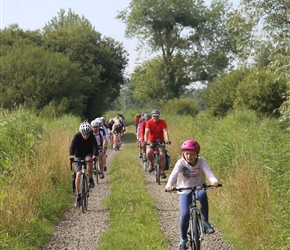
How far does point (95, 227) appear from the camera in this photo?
9258 mm

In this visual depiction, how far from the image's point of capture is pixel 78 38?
44.1 m

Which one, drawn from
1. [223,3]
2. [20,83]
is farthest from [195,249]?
[223,3]

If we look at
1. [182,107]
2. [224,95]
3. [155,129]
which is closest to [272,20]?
[155,129]

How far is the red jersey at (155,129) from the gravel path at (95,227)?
7.13ft

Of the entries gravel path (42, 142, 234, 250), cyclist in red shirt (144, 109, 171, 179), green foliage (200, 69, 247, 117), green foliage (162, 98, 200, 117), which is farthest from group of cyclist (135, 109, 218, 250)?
green foliage (162, 98, 200, 117)

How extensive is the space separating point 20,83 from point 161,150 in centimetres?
1854

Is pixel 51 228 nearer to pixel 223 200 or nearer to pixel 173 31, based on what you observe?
pixel 223 200

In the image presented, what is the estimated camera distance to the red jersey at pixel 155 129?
14438mm

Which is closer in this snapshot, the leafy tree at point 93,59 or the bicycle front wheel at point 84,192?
the bicycle front wheel at point 84,192

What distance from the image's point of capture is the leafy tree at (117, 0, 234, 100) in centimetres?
5116

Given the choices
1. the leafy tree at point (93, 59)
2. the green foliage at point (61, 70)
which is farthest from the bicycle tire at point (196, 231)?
the leafy tree at point (93, 59)

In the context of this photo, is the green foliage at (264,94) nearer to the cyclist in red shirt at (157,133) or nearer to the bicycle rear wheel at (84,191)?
the cyclist in red shirt at (157,133)

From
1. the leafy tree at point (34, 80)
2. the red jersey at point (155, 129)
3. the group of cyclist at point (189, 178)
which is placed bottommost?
the group of cyclist at point (189, 178)

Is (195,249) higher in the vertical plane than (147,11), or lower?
lower
